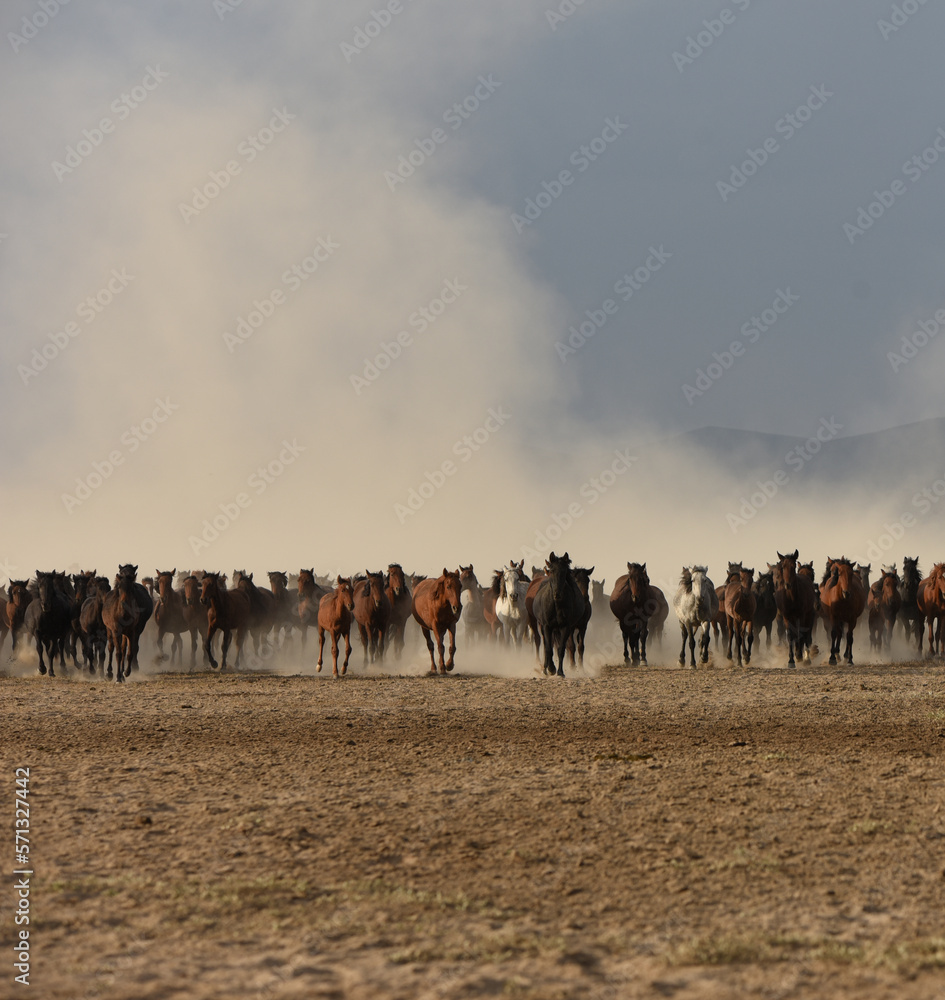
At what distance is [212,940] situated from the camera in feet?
19.6

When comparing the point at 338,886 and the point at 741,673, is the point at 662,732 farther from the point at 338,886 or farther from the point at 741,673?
the point at 741,673

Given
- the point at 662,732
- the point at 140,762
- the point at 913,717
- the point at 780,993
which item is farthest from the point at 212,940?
the point at 913,717

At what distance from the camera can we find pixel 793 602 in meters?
26.9

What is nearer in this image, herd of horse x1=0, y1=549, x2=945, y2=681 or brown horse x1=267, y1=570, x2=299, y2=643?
herd of horse x1=0, y1=549, x2=945, y2=681

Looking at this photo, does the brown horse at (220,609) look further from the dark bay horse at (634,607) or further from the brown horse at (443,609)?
the dark bay horse at (634,607)

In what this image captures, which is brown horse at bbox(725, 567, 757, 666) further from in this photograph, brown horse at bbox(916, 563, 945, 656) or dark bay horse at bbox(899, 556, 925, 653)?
dark bay horse at bbox(899, 556, 925, 653)

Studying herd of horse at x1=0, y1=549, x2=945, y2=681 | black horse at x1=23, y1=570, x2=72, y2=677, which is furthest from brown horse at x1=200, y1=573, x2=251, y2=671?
black horse at x1=23, y1=570, x2=72, y2=677

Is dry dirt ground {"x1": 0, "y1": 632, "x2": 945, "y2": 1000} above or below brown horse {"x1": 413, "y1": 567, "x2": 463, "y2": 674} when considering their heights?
below

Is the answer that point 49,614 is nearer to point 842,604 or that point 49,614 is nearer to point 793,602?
point 793,602

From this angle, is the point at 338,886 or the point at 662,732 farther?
the point at 662,732

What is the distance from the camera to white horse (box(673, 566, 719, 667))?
27.1 metres

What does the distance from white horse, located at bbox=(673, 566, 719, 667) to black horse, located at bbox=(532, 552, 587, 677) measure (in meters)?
4.08

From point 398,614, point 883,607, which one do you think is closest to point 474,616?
point 398,614

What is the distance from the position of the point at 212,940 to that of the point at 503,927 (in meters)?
1.75
